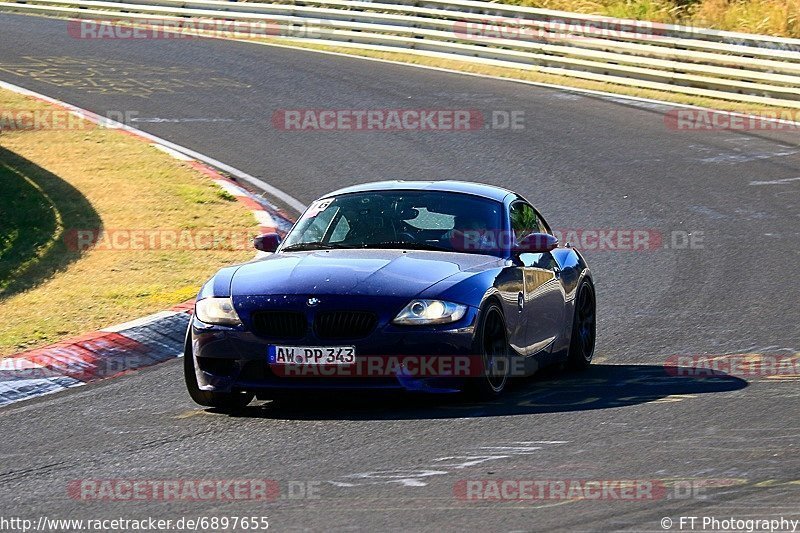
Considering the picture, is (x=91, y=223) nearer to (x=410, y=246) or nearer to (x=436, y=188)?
(x=436, y=188)

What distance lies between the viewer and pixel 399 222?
9484mm

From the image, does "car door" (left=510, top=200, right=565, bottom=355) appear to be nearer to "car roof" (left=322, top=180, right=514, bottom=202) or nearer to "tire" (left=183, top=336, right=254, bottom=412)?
"car roof" (left=322, top=180, right=514, bottom=202)

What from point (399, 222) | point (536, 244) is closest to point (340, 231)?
point (399, 222)

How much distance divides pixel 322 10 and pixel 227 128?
886cm

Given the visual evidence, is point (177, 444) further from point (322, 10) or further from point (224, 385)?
point (322, 10)

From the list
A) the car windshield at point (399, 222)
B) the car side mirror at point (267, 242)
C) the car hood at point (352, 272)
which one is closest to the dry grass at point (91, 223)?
the car side mirror at point (267, 242)

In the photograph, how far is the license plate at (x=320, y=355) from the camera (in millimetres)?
8016

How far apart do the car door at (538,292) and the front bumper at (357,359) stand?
3.81 feet

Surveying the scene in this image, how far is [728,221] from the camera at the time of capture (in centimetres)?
1567

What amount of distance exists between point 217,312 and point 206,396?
19.7 inches

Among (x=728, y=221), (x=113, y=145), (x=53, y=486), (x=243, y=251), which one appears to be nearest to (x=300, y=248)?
(x=53, y=486)

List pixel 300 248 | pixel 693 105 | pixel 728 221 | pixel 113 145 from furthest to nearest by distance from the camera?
1. pixel 693 105
2. pixel 113 145
3. pixel 728 221
4. pixel 300 248

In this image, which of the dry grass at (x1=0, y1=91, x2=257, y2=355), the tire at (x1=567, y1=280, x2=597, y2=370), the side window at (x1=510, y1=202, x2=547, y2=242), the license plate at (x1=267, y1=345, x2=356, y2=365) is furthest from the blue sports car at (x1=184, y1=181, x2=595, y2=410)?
the dry grass at (x1=0, y1=91, x2=257, y2=355)

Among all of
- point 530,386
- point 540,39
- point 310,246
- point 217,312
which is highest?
point 310,246
